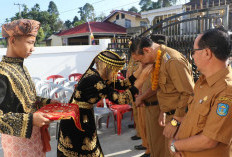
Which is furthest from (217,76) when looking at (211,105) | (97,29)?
(97,29)

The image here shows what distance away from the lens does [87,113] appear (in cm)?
199

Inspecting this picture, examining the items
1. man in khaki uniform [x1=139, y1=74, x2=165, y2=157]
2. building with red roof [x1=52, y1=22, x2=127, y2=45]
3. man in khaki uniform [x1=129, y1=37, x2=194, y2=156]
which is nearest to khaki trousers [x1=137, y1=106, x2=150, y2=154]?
man in khaki uniform [x1=139, y1=74, x2=165, y2=157]

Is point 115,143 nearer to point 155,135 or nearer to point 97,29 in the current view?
point 155,135

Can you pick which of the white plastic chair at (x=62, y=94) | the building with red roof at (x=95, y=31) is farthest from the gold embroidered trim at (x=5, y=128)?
the building with red roof at (x=95, y=31)

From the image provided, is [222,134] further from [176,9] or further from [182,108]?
[176,9]

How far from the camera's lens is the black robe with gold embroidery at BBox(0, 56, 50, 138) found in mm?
1404

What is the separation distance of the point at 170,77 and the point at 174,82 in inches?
4.6

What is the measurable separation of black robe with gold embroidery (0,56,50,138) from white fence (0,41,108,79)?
6255 mm

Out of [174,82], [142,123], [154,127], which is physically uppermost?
[174,82]

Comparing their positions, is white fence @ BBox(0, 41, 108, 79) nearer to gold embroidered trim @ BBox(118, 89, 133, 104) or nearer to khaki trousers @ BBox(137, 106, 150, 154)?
khaki trousers @ BBox(137, 106, 150, 154)

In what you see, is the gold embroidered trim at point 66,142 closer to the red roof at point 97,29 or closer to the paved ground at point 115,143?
the paved ground at point 115,143

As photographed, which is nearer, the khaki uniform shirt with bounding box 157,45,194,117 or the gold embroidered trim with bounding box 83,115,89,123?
the gold embroidered trim with bounding box 83,115,89,123

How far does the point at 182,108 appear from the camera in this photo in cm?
210

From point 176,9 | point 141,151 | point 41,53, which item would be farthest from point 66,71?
point 176,9
